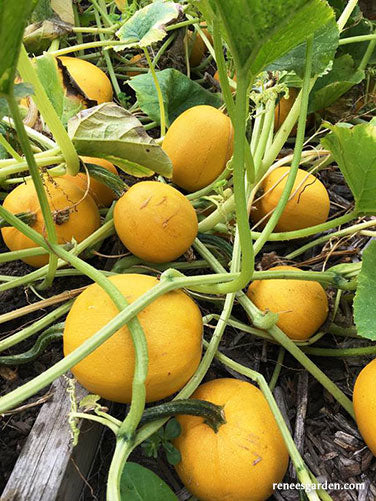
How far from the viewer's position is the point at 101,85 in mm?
1439

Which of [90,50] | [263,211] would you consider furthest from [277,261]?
[90,50]

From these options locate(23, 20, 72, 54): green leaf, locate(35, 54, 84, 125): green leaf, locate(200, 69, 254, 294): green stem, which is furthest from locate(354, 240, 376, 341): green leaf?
locate(23, 20, 72, 54): green leaf

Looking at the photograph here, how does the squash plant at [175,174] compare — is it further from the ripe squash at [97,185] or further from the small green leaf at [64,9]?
the small green leaf at [64,9]

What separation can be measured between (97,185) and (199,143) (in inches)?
10.4

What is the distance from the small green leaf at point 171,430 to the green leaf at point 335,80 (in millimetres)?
976

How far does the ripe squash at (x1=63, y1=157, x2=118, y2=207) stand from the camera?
112cm

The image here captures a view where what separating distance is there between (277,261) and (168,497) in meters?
0.57

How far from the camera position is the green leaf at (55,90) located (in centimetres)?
106

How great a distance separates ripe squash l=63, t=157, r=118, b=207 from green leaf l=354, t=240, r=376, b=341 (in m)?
0.62

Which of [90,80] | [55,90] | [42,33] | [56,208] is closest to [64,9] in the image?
[42,33]

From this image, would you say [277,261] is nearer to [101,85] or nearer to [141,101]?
[141,101]

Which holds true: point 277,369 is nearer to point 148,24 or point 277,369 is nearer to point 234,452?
point 234,452

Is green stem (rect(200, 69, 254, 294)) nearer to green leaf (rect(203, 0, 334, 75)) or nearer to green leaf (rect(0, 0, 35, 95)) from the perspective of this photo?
green leaf (rect(203, 0, 334, 75))

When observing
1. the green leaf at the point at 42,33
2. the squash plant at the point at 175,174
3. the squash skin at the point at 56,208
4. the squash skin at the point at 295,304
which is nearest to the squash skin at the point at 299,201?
the squash plant at the point at 175,174
